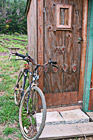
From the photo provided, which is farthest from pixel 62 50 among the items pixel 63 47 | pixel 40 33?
pixel 40 33

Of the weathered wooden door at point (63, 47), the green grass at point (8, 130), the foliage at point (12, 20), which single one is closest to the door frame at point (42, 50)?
the weathered wooden door at point (63, 47)

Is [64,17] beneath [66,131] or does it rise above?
above

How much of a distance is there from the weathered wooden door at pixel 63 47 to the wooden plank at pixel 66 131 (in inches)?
23.4

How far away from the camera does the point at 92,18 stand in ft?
9.89

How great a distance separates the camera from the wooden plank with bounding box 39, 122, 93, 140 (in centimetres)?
256

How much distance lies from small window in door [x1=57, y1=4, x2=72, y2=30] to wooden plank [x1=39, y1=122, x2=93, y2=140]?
6.37ft

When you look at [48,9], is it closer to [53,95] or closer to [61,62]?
[61,62]

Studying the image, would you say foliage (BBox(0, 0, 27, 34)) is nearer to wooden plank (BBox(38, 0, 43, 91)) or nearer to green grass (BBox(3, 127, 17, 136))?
wooden plank (BBox(38, 0, 43, 91))

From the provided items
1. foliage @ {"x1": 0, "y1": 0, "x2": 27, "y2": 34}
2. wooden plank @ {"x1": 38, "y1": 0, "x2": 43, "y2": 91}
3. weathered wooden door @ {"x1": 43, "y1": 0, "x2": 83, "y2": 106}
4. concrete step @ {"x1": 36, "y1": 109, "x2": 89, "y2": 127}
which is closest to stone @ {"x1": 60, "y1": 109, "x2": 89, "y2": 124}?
concrete step @ {"x1": 36, "y1": 109, "x2": 89, "y2": 127}

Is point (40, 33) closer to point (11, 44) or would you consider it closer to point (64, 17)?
point (64, 17)

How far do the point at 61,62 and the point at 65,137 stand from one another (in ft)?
4.80

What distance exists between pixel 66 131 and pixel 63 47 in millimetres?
1651

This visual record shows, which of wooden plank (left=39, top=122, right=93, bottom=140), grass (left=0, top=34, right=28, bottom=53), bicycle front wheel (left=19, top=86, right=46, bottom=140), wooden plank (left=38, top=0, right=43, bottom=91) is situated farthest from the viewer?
grass (left=0, top=34, right=28, bottom=53)

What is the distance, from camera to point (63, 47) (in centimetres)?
313
